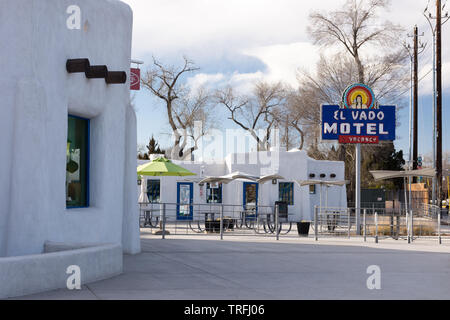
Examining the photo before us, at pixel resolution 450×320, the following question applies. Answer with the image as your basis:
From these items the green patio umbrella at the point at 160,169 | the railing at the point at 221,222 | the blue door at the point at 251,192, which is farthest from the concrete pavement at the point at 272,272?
the blue door at the point at 251,192

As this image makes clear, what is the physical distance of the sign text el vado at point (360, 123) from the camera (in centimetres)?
2105

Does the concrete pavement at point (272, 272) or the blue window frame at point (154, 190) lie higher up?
the blue window frame at point (154, 190)

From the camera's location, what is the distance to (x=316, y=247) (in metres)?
15.5

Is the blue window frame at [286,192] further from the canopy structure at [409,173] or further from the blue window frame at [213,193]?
the canopy structure at [409,173]

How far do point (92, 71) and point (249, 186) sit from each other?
2001 centimetres

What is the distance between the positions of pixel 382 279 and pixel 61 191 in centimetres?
594

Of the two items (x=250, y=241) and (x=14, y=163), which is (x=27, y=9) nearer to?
(x=14, y=163)

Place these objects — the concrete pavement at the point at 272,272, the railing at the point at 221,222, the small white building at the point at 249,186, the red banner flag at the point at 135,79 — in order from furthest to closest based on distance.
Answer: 1. the small white building at the point at 249,186
2. the railing at the point at 221,222
3. the red banner flag at the point at 135,79
4. the concrete pavement at the point at 272,272

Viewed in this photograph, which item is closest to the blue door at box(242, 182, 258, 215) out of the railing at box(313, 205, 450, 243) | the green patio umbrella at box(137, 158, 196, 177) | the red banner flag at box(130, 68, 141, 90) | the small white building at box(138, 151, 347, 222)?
the small white building at box(138, 151, 347, 222)

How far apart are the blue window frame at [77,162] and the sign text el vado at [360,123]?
38.7ft

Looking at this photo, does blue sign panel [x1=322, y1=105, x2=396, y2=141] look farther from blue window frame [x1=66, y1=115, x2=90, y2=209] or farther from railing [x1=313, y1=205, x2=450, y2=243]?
blue window frame [x1=66, y1=115, x2=90, y2=209]

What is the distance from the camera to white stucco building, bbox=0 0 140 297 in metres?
9.05
